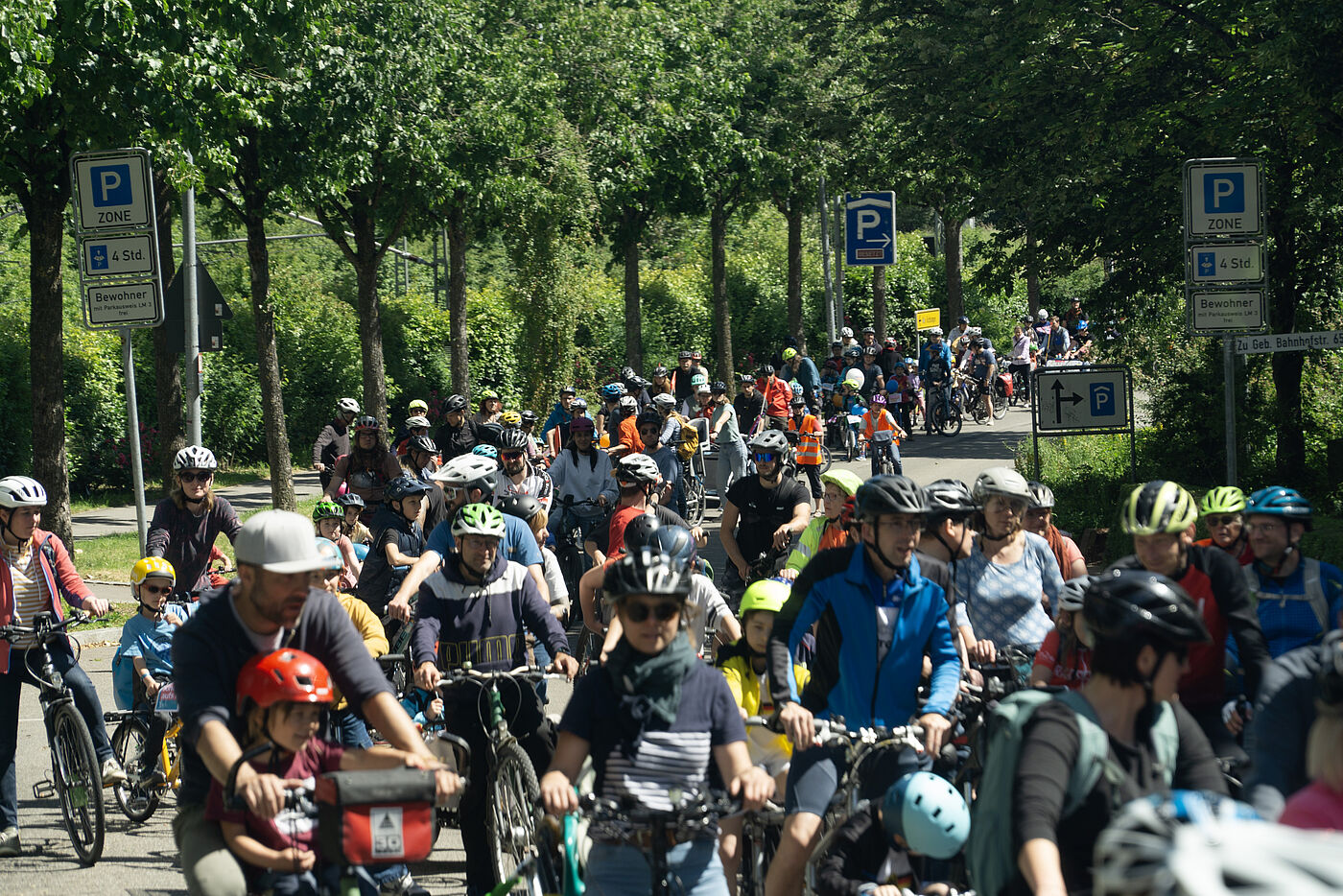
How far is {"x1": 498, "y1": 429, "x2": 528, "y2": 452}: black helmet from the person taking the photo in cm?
1345

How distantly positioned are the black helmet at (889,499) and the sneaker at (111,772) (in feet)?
15.4

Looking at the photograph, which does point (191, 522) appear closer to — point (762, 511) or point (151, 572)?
point (151, 572)

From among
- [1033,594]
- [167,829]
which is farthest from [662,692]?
[167,829]

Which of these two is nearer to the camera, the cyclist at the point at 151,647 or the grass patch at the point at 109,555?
the cyclist at the point at 151,647

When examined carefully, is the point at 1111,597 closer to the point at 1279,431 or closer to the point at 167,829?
the point at 167,829

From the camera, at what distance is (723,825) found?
18.9 ft

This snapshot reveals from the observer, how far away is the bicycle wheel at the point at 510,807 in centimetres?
630

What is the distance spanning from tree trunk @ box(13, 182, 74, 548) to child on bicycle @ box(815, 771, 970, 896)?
12.9 m

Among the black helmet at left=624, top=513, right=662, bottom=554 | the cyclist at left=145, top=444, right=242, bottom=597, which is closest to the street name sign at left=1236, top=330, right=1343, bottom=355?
the black helmet at left=624, top=513, right=662, bottom=554

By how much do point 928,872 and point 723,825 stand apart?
1.18 m

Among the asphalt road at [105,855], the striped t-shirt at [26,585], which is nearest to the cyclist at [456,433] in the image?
the asphalt road at [105,855]

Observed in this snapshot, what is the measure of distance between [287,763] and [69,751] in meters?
4.20

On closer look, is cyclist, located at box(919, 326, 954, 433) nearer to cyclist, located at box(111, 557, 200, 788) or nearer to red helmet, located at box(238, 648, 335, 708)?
cyclist, located at box(111, 557, 200, 788)

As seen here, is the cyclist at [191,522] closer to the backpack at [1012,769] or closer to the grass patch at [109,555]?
the grass patch at [109,555]
